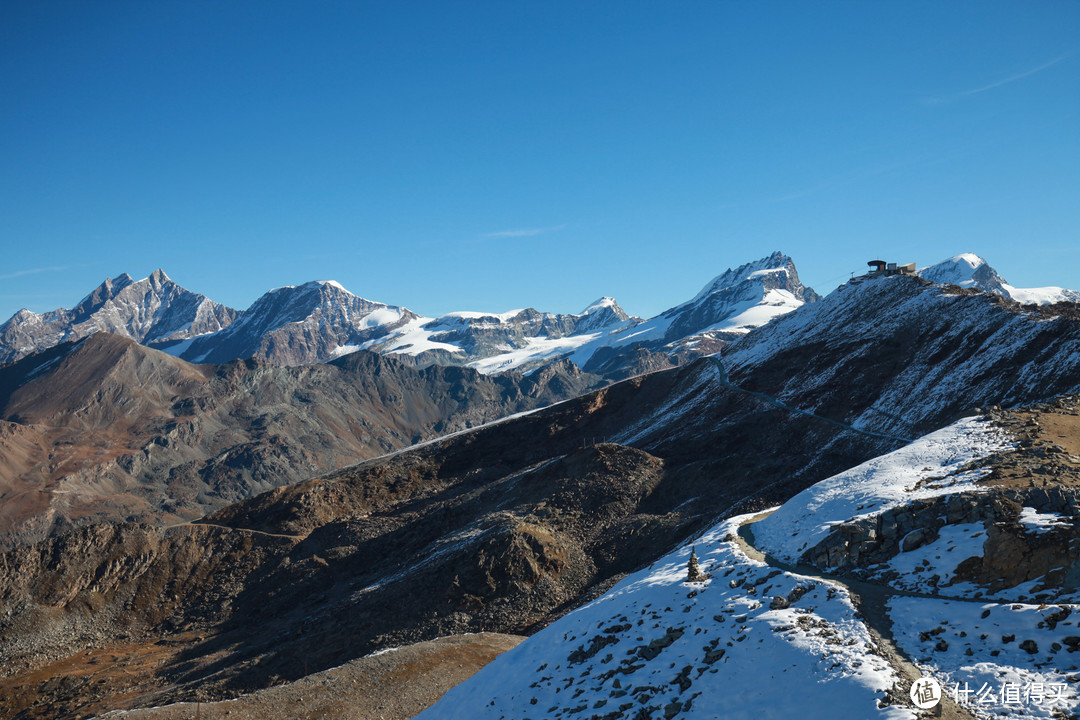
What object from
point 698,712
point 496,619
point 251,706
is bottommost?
point 496,619

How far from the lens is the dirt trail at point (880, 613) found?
1639 centimetres

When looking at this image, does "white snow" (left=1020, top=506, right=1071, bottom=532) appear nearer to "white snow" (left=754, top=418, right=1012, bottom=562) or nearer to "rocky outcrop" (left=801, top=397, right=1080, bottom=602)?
"rocky outcrop" (left=801, top=397, right=1080, bottom=602)

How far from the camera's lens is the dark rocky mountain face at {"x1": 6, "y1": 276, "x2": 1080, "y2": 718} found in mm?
51062

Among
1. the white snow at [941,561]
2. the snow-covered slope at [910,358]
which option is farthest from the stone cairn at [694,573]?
the snow-covered slope at [910,358]

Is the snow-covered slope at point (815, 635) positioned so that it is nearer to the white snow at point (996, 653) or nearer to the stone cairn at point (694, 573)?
the white snow at point (996, 653)

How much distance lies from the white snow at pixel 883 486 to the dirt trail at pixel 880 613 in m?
1.13

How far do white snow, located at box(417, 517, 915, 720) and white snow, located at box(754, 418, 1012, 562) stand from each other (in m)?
3.04

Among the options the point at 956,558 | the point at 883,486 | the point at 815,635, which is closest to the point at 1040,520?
the point at 956,558

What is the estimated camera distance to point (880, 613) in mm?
21688

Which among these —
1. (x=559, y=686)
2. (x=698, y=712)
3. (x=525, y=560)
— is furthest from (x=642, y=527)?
(x=698, y=712)

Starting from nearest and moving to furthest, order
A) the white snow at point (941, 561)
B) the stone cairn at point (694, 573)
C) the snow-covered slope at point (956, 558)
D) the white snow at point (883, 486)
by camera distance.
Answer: the snow-covered slope at point (956, 558) < the white snow at point (941, 561) < the stone cairn at point (694, 573) < the white snow at point (883, 486)

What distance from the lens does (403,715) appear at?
1345 inches

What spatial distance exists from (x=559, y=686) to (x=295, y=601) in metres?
47.0

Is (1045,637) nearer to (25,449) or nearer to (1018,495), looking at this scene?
(1018,495)
